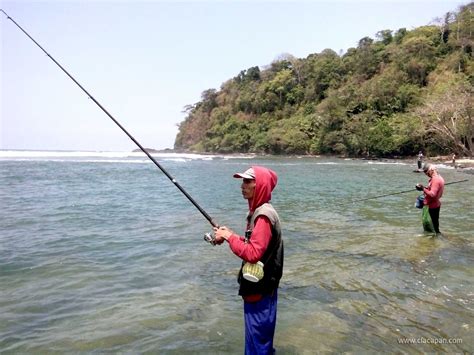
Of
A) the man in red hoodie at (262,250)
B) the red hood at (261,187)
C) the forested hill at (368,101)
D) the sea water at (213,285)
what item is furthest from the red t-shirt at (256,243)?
the forested hill at (368,101)

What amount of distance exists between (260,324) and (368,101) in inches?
3062

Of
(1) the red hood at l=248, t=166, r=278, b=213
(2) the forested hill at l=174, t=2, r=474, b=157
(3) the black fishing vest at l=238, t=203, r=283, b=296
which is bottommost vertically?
(3) the black fishing vest at l=238, t=203, r=283, b=296

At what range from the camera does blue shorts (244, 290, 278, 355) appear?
13.0ft

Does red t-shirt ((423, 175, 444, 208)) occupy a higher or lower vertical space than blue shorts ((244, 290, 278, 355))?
higher

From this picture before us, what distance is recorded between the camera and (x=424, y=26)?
303 ft

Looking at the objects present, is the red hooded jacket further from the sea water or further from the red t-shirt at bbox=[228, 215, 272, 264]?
the sea water

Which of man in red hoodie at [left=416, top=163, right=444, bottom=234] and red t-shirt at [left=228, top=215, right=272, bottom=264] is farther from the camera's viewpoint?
man in red hoodie at [left=416, top=163, right=444, bottom=234]

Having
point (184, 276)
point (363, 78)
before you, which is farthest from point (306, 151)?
point (184, 276)

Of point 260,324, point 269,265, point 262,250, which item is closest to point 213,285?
point 260,324

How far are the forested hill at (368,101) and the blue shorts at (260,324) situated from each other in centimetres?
5201

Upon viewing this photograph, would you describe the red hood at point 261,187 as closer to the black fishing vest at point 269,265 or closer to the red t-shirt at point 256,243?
the black fishing vest at point 269,265

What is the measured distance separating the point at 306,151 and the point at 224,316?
8061 centimetres

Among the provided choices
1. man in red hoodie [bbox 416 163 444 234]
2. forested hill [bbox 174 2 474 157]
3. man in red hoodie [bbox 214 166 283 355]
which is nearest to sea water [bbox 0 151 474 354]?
man in red hoodie [bbox 416 163 444 234]

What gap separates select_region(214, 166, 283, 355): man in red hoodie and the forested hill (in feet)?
170
